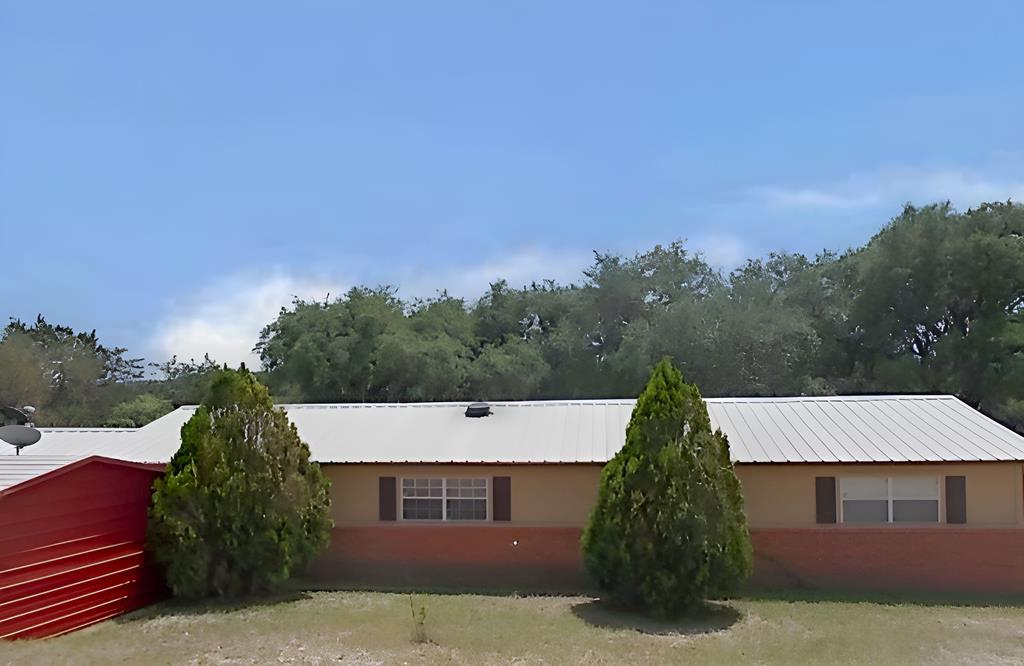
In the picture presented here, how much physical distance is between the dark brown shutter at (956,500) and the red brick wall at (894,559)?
0.79 feet

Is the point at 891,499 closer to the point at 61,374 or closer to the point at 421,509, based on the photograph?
the point at 421,509

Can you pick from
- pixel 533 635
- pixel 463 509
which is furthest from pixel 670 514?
pixel 463 509

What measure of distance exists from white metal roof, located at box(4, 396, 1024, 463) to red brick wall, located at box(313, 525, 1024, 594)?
1266 millimetres

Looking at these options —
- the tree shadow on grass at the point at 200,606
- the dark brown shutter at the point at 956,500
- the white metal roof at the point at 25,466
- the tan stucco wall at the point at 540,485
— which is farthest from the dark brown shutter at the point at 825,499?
the white metal roof at the point at 25,466

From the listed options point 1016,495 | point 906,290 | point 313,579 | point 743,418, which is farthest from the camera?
point 906,290

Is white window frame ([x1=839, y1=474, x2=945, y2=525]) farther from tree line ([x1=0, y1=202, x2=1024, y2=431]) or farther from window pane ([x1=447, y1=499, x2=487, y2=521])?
tree line ([x1=0, y1=202, x2=1024, y2=431])

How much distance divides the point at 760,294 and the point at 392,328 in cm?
1480

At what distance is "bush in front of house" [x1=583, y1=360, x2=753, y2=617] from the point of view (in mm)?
12914

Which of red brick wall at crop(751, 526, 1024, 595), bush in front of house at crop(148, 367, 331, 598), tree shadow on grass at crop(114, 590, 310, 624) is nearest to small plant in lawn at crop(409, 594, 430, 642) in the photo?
tree shadow on grass at crop(114, 590, 310, 624)

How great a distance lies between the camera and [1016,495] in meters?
15.2

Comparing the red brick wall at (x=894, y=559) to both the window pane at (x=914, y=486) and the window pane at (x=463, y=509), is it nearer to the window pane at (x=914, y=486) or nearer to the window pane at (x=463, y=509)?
the window pane at (x=914, y=486)

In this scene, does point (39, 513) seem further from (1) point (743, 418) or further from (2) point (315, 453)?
(1) point (743, 418)

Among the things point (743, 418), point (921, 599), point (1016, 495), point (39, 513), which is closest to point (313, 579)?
point (39, 513)

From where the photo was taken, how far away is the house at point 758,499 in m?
15.2
